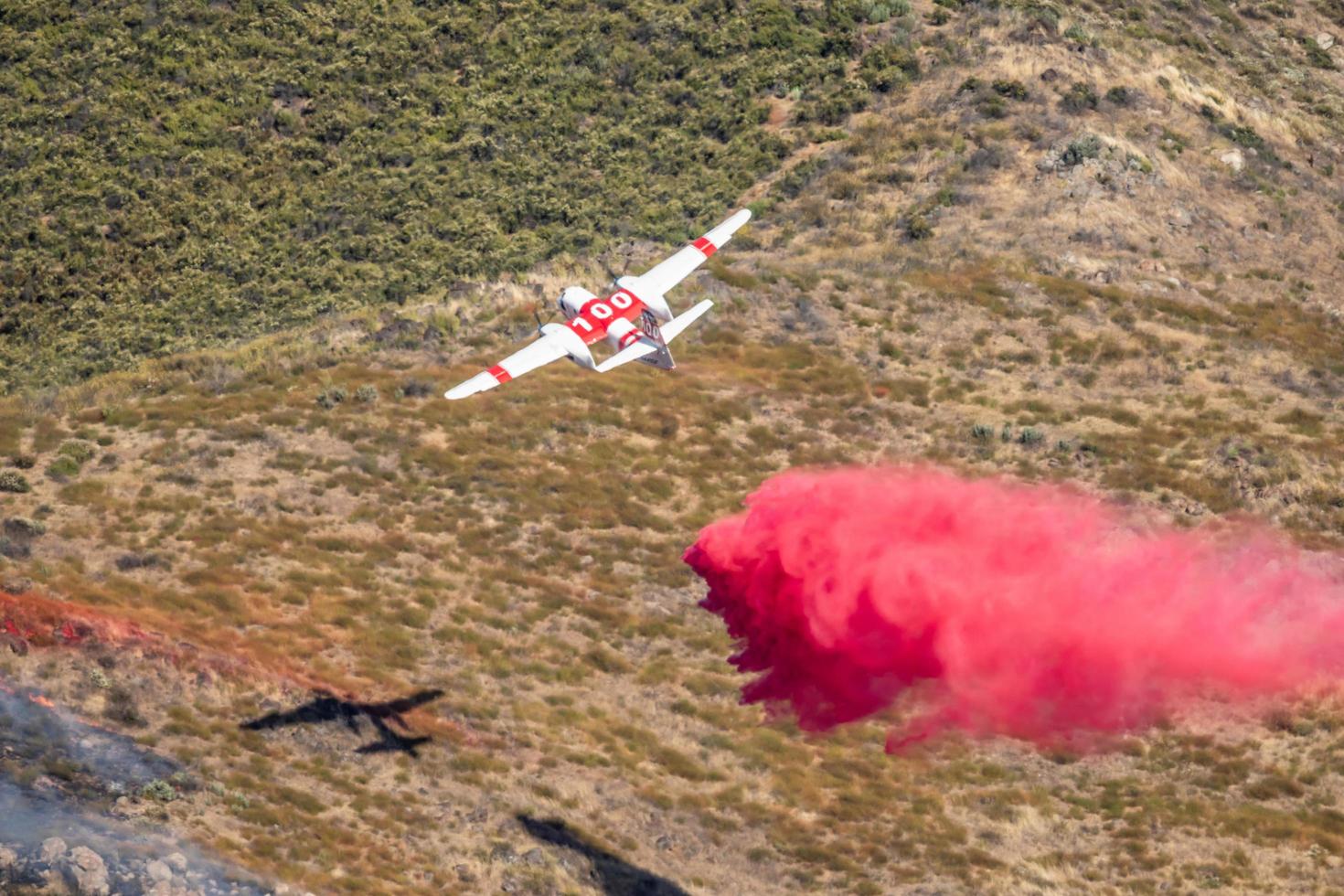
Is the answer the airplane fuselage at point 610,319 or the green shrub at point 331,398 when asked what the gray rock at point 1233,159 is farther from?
the green shrub at point 331,398

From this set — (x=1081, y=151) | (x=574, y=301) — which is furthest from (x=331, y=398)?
(x=1081, y=151)

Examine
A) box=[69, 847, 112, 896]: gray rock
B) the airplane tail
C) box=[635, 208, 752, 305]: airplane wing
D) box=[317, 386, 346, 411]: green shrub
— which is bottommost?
box=[69, 847, 112, 896]: gray rock

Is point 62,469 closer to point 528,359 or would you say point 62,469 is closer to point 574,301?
point 528,359

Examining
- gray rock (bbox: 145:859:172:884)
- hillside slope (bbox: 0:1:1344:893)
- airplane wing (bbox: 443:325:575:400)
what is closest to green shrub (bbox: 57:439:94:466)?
hillside slope (bbox: 0:1:1344:893)

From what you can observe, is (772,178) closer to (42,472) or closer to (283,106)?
(283,106)

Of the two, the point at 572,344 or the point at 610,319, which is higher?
the point at 610,319

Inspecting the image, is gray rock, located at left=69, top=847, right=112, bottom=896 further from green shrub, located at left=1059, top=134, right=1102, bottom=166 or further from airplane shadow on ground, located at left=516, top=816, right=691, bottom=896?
green shrub, located at left=1059, top=134, right=1102, bottom=166

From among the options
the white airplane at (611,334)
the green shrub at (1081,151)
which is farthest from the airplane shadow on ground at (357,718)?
the green shrub at (1081,151)
